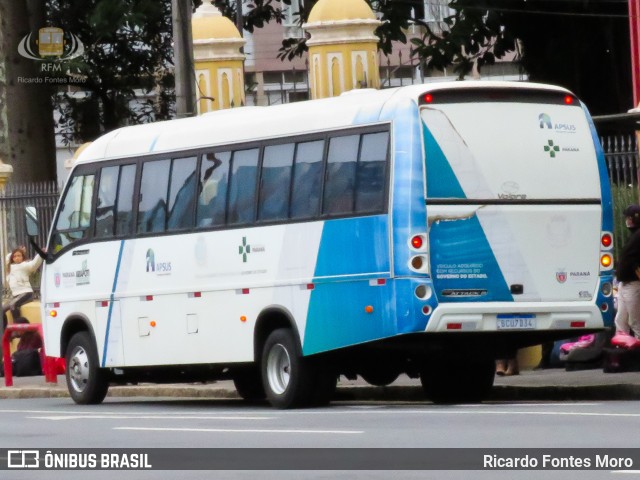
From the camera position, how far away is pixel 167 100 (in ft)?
153

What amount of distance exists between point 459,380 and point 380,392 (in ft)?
5.88

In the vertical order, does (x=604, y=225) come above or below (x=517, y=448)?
above

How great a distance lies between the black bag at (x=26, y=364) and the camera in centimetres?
2800

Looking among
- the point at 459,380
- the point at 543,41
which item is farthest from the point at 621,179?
the point at 543,41

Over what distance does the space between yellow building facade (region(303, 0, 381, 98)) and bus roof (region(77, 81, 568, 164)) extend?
6.70 meters

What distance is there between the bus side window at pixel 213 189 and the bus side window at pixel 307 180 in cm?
112

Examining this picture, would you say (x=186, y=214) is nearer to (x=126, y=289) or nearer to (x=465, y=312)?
(x=126, y=289)

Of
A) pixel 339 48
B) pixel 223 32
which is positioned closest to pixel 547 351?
pixel 339 48

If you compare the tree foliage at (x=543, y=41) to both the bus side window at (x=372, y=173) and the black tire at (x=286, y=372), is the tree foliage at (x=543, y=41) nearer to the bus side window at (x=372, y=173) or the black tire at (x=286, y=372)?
the black tire at (x=286, y=372)

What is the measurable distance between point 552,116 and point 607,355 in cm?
319

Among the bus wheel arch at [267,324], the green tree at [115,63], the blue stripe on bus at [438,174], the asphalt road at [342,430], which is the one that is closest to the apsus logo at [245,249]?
the bus wheel arch at [267,324]

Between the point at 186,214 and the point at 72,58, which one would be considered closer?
the point at 186,214

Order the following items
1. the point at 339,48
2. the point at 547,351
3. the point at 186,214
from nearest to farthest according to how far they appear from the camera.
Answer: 1. the point at 186,214
2. the point at 547,351
3. the point at 339,48

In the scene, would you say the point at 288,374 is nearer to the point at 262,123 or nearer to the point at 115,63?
the point at 262,123
